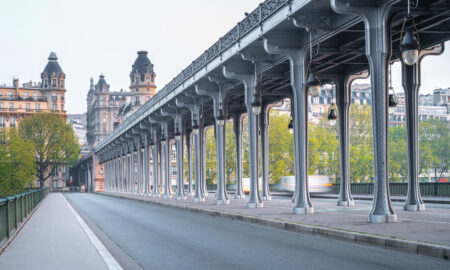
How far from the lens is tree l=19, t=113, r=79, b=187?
4663 inches

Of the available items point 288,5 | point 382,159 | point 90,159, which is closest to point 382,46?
point 382,159

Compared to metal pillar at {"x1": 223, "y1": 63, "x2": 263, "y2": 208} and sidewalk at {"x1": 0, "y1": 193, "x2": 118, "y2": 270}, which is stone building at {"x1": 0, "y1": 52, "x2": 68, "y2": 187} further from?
sidewalk at {"x1": 0, "y1": 193, "x2": 118, "y2": 270}

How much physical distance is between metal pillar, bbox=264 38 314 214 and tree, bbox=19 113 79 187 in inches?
3940

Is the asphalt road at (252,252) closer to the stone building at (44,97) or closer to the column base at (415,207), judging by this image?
the column base at (415,207)

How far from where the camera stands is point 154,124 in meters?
62.7

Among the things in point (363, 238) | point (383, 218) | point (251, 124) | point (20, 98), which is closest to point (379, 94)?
point (383, 218)

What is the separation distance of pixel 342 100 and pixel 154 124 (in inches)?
1443

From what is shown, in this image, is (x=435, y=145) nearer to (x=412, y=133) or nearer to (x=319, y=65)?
(x=319, y=65)

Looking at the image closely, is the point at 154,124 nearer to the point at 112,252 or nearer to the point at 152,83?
the point at 112,252

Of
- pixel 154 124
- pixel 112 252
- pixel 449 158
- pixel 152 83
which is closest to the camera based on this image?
pixel 112 252

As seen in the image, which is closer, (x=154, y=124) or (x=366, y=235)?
(x=366, y=235)

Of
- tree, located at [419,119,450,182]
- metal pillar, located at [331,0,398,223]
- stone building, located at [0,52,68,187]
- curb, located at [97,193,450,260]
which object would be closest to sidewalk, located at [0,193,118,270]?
curb, located at [97,193,450,260]

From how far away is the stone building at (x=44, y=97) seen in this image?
534 ft

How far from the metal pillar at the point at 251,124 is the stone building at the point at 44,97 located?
140 metres
